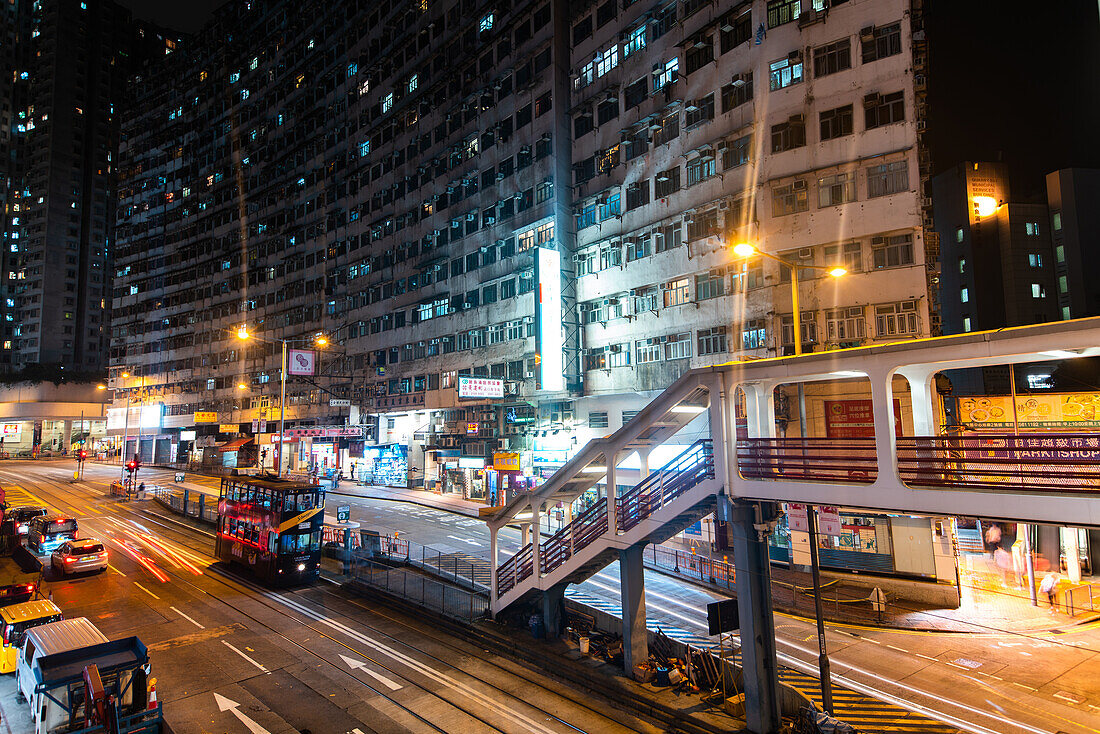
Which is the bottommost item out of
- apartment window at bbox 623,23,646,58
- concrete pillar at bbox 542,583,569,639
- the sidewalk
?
the sidewalk

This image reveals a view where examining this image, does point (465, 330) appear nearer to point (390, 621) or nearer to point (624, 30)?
point (624, 30)

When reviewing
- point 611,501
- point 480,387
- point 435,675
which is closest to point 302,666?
point 435,675

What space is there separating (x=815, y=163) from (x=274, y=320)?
67.5m

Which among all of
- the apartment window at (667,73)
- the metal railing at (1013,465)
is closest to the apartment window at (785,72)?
the apartment window at (667,73)

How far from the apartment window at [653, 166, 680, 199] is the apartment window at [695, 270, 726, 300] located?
5737 mm

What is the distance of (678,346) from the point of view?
113ft

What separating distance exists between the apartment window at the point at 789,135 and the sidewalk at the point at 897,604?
65.9ft

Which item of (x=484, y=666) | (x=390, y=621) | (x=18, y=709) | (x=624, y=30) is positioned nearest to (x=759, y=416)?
(x=484, y=666)

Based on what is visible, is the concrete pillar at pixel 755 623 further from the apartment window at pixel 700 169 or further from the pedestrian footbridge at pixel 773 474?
the apartment window at pixel 700 169

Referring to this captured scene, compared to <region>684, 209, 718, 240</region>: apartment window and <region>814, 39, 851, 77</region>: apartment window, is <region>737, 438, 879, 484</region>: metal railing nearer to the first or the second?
<region>684, 209, 718, 240</region>: apartment window

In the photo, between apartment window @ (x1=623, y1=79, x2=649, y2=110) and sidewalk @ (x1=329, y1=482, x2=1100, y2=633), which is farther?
apartment window @ (x1=623, y1=79, x2=649, y2=110)

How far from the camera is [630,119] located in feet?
125

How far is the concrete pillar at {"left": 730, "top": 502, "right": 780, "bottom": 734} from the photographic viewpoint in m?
12.8

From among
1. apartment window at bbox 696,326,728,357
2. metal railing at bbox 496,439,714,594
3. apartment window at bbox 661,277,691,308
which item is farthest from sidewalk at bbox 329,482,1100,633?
apartment window at bbox 661,277,691,308
